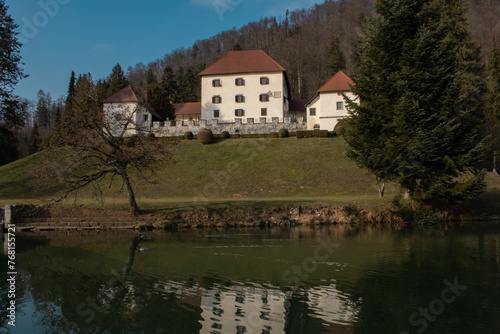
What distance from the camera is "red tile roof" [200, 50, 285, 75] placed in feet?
198

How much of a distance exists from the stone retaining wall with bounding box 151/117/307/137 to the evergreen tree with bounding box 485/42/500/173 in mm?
21966

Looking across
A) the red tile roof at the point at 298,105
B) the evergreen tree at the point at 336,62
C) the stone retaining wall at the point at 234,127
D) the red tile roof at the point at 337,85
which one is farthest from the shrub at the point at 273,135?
the evergreen tree at the point at 336,62

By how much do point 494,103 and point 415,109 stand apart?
99.5 ft

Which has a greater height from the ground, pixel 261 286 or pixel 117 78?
pixel 117 78

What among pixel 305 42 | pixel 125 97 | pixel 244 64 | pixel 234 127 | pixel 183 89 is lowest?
pixel 234 127

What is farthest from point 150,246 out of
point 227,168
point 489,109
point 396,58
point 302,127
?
point 489,109

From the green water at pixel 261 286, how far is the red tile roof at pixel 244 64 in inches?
1819

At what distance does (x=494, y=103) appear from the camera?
4547cm

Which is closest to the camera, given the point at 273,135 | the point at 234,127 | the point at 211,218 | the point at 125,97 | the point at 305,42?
the point at 211,218

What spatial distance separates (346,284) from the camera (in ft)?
34.7

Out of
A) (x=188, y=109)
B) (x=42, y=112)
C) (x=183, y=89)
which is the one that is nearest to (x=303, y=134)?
(x=188, y=109)

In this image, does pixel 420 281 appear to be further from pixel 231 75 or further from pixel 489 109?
pixel 231 75

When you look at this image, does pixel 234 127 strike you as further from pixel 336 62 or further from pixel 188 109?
pixel 336 62

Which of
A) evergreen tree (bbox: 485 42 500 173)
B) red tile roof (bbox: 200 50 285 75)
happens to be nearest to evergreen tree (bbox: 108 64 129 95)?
red tile roof (bbox: 200 50 285 75)
